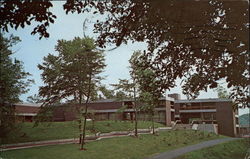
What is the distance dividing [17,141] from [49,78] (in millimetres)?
7285

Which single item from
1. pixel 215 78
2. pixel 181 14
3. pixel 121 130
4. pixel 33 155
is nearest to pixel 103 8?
pixel 181 14

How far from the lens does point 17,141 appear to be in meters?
24.5

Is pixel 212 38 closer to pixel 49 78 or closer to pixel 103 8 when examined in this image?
pixel 103 8

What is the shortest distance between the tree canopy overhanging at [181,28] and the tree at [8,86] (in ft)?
39.9

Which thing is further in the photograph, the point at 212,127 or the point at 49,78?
the point at 212,127

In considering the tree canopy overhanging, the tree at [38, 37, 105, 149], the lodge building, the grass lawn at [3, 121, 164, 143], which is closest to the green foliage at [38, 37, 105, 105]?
the tree at [38, 37, 105, 149]

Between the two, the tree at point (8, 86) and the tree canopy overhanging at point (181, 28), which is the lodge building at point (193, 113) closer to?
the tree at point (8, 86)

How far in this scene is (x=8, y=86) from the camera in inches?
708

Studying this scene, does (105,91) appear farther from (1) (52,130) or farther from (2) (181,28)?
(2) (181,28)

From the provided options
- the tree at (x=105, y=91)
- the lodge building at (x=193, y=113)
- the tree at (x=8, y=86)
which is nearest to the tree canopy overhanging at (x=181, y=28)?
the tree at (x=8, y=86)

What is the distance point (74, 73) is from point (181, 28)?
19.1 metres

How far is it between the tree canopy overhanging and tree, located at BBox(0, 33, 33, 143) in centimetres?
1216

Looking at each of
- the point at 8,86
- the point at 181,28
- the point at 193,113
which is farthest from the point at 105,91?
the point at 193,113

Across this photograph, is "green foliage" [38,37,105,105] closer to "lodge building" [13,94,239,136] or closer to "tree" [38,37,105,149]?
"tree" [38,37,105,149]
